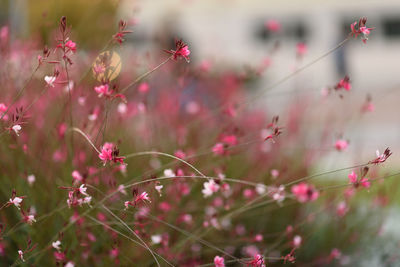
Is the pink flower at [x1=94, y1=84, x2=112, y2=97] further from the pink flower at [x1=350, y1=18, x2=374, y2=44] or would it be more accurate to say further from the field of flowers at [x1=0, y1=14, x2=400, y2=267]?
the pink flower at [x1=350, y1=18, x2=374, y2=44]

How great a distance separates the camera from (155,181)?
1600mm

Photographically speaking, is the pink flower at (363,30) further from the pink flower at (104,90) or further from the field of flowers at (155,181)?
the pink flower at (104,90)

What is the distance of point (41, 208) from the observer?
2.06 m

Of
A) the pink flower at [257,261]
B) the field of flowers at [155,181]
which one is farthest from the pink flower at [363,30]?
the pink flower at [257,261]

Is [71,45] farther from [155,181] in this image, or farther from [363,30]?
[363,30]

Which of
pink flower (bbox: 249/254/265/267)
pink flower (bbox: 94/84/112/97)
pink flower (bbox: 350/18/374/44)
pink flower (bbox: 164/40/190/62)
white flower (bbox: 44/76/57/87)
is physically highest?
pink flower (bbox: 350/18/374/44)

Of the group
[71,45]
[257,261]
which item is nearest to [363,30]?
[257,261]

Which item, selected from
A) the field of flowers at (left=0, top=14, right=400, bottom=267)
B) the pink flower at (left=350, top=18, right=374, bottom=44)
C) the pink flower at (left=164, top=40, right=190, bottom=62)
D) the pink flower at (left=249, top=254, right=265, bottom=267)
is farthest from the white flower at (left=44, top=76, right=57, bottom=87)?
the pink flower at (left=350, top=18, right=374, bottom=44)

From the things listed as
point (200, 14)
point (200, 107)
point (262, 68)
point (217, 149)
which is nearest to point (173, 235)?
point (217, 149)

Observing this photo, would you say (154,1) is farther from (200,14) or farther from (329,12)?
(329,12)

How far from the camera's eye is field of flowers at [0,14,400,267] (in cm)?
174

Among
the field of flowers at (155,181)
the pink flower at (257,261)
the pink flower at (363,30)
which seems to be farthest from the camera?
the field of flowers at (155,181)

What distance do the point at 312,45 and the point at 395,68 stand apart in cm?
312

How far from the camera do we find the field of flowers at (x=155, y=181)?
1.74m
